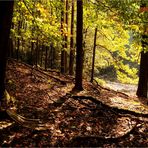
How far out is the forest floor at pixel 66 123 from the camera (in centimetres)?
725

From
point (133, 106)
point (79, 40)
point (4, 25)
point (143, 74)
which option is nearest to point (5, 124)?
point (4, 25)

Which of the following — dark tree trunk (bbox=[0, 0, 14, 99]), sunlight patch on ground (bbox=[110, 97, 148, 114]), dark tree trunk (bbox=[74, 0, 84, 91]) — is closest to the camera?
dark tree trunk (bbox=[0, 0, 14, 99])

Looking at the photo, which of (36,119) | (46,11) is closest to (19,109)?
(36,119)

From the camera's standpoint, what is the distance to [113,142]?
24.4 feet

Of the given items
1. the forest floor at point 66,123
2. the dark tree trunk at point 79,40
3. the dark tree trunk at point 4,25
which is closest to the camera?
the forest floor at point 66,123

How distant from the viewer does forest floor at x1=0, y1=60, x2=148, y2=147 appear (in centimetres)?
725

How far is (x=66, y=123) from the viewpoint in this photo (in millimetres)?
8609

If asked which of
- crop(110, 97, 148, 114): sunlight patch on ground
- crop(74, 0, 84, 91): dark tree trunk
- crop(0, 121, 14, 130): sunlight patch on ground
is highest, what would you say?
crop(74, 0, 84, 91): dark tree trunk

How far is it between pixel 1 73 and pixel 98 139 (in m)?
3.50

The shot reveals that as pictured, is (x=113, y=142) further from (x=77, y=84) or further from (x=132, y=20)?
(x=77, y=84)

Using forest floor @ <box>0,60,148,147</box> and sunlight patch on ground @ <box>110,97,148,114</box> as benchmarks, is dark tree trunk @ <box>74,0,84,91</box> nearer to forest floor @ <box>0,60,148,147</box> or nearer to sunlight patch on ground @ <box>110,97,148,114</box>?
forest floor @ <box>0,60,148,147</box>

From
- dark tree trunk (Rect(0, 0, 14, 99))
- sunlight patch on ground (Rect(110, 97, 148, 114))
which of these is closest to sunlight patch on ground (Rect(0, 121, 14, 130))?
dark tree trunk (Rect(0, 0, 14, 99))

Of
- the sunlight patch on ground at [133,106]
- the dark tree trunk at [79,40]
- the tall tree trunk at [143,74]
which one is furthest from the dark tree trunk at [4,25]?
the tall tree trunk at [143,74]

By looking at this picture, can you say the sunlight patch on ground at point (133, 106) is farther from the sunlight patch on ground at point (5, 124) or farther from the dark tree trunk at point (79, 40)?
the sunlight patch on ground at point (5, 124)
